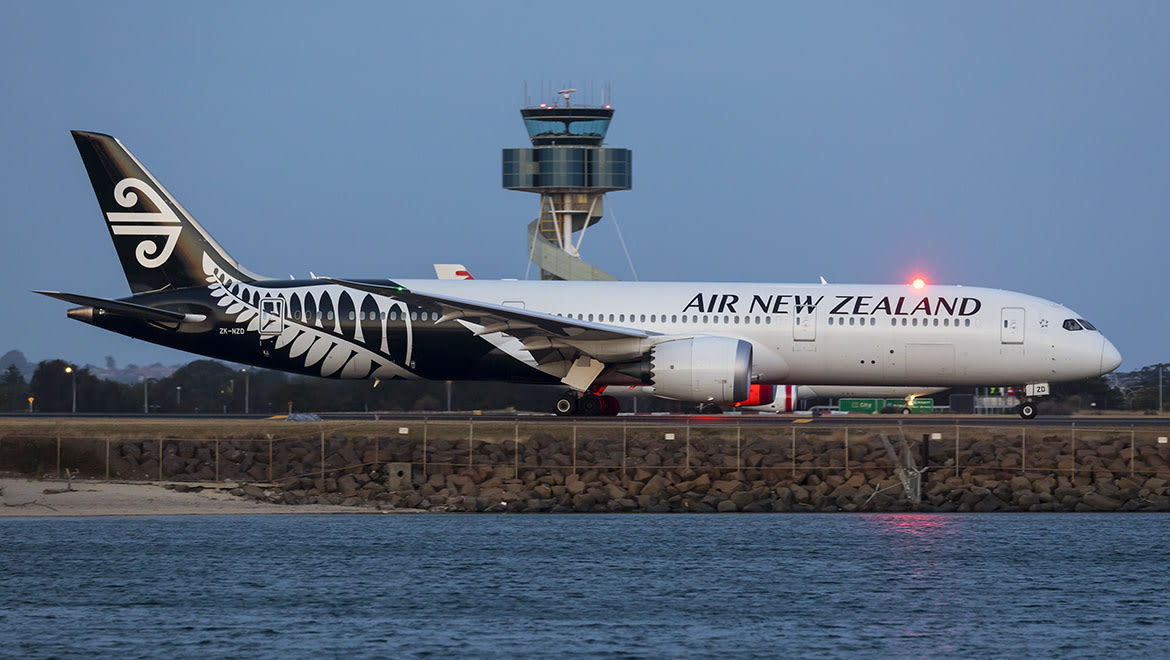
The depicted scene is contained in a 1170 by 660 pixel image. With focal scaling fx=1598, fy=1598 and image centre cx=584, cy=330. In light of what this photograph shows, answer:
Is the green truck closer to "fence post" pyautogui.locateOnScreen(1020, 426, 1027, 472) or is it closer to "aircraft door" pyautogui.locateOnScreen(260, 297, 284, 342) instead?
"fence post" pyautogui.locateOnScreen(1020, 426, 1027, 472)

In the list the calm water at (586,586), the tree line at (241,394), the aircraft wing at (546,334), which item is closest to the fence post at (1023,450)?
the calm water at (586,586)

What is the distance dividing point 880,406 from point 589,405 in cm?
3308

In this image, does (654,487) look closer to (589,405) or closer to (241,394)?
(589,405)

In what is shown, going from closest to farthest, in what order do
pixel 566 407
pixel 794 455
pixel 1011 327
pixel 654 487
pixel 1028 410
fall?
pixel 654 487 → pixel 794 455 → pixel 1011 327 → pixel 566 407 → pixel 1028 410

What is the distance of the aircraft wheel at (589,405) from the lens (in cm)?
3894

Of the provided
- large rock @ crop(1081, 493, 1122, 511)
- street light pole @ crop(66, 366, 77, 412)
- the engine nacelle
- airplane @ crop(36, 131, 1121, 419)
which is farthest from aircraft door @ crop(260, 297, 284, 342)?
large rock @ crop(1081, 493, 1122, 511)

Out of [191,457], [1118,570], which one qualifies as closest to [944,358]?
[1118,570]

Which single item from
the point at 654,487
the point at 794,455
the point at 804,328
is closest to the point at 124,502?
the point at 654,487

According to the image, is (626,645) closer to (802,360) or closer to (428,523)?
(428,523)

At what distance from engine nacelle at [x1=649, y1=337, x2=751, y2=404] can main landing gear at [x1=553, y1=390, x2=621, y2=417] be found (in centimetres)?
255

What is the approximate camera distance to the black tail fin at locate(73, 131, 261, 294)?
4022 cm

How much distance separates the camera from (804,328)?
3844 centimetres

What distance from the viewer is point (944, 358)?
3869cm

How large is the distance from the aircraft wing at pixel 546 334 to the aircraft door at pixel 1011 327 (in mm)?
8553
